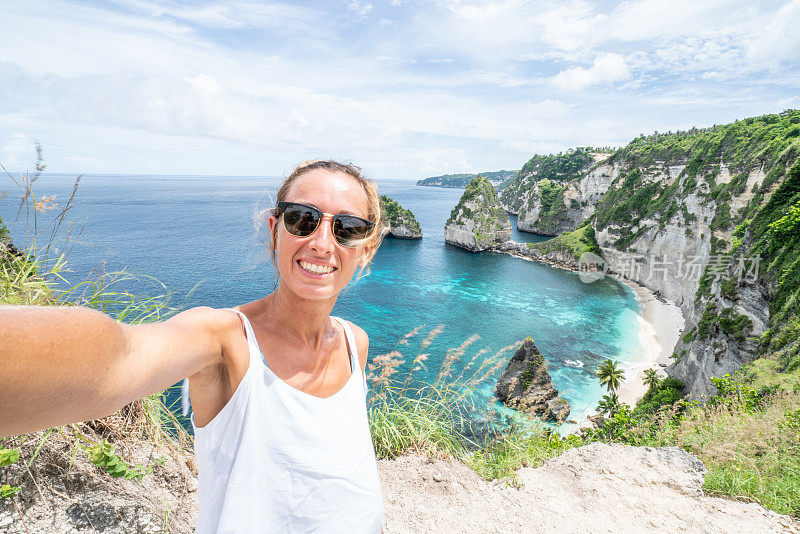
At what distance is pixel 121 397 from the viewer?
94cm

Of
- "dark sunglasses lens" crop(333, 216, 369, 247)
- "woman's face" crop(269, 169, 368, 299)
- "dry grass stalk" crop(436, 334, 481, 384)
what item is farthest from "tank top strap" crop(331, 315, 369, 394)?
"dry grass stalk" crop(436, 334, 481, 384)

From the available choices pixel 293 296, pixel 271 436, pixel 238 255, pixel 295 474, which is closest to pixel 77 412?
pixel 271 436

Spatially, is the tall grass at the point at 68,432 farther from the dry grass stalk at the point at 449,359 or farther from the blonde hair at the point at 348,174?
the dry grass stalk at the point at 449,359

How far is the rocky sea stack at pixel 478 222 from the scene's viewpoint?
71688mm

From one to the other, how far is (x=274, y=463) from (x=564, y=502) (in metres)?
4.03

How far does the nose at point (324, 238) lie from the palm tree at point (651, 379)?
1095 inches

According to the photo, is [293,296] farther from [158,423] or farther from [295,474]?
[158,423]

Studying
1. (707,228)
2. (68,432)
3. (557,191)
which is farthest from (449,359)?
(557,191)

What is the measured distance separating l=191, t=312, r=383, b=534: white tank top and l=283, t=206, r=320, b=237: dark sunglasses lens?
→ 1.69 ft

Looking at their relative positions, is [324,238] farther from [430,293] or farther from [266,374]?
[430,293]

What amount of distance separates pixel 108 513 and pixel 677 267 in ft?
176

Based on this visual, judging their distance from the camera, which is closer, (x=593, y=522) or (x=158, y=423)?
(x=158, y=423)

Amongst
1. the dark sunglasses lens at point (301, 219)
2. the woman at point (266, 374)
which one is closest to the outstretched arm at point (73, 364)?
the woman at point (266, 374)

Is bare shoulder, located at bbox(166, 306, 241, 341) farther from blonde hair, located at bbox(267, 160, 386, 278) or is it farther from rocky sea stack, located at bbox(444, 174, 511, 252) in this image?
rocky sea stack, located at bbox(444, 174, 511, 252)
